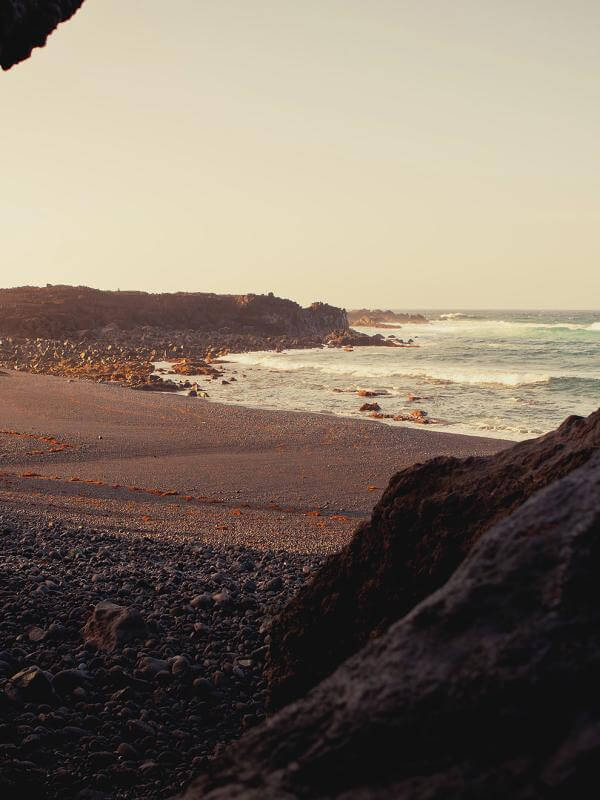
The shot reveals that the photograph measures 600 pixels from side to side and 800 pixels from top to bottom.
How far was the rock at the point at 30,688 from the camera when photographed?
4.52 meters

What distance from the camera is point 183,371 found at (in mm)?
36312

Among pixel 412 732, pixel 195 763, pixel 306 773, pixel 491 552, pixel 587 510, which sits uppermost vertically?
pixel 587 510

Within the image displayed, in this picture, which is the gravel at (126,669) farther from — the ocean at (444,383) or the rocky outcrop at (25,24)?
the ocean at (444,383)

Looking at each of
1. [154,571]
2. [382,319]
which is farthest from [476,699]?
[382,319]

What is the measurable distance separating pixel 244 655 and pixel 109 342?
4703cm

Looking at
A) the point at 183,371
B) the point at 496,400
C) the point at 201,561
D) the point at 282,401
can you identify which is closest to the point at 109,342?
the point at 183,371

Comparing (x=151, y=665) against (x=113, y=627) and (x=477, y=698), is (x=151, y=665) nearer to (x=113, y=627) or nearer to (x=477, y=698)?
(x=113, y=627)

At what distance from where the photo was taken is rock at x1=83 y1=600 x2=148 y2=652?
5.36 metres

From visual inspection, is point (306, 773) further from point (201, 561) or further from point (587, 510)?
point (201, 561)

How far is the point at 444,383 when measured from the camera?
3391 centimetres

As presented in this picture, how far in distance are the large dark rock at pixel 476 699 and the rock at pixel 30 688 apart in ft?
9.82

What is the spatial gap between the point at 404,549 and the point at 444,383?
30.7 m

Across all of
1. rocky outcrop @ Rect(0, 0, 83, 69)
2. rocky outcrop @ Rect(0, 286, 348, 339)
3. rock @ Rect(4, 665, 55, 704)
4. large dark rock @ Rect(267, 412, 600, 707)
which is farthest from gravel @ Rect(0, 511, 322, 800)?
rocky outcrop @ Rect(0, 286, 348, 339)

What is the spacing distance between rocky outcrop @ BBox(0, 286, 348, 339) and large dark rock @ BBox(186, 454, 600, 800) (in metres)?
52.8
